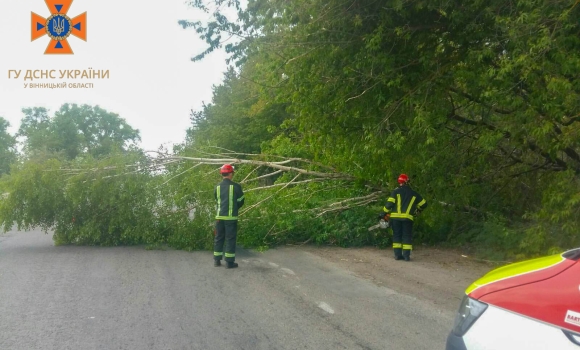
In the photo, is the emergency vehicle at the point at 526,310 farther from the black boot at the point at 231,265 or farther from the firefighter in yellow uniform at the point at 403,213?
the firefighter in yellow uniform at the point at 403,213

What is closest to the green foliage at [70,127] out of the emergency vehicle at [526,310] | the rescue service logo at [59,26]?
the rescue service logo at [59,26]

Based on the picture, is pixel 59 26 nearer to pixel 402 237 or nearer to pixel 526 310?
pixel 402 237

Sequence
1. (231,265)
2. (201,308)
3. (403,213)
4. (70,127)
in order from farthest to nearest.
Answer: (70,127)
(403,213)
(231,265)
(201,308)

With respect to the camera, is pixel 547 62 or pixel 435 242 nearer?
pixel 547 62

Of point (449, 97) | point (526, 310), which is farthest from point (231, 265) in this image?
point (526, 310)

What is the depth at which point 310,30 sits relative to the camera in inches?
367

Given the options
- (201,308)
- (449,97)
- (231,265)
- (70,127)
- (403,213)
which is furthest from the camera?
(70,127)

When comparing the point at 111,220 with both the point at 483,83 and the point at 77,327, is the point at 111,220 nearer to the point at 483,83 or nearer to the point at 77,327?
the point at 77,327

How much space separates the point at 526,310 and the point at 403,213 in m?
7.66

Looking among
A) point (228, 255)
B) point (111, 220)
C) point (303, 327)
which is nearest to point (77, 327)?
point (303, 327)

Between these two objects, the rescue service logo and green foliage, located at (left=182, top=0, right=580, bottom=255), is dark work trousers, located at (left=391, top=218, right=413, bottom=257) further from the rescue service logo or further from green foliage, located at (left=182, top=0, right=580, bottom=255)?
the rescue service logo

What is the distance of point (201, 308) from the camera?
6.70 m

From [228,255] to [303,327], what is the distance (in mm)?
3430

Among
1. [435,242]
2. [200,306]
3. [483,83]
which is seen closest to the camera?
[200,306]
